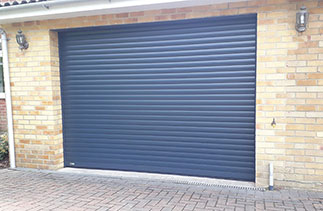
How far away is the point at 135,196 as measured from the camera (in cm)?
442

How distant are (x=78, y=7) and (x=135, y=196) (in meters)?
3.29

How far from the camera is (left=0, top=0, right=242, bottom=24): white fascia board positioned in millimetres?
4535

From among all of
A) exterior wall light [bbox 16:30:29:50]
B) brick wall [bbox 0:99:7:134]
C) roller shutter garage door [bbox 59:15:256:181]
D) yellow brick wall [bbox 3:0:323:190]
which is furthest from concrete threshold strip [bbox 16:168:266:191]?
brick wall [bbox 0:99:7:134]

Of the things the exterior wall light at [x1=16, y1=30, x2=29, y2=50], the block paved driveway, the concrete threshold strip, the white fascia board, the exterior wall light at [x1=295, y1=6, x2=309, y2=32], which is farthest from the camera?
the exterior wall light at [x1=16, y1=30, x2=29, y2=50]

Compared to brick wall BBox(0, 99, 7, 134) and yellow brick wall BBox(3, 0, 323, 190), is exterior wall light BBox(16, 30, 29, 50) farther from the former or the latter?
brick wall BBox(0, 99, 7, 134)

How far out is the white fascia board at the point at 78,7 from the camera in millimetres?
4535

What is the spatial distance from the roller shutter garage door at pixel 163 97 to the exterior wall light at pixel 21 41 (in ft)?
2.25

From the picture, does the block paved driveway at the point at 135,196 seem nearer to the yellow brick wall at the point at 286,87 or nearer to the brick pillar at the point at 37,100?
the yellow brick wall at the point at 286,87

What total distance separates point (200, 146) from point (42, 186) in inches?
114

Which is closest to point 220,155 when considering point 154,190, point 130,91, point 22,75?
point 154,190

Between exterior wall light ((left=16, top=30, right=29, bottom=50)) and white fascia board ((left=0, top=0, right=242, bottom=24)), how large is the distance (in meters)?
0.38

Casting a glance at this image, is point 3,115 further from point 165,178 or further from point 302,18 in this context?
point 302,18

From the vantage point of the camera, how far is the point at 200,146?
205 inches

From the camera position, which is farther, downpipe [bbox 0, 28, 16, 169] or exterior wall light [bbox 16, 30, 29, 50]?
downpipe [bbox 0, 28, 16, 169]
